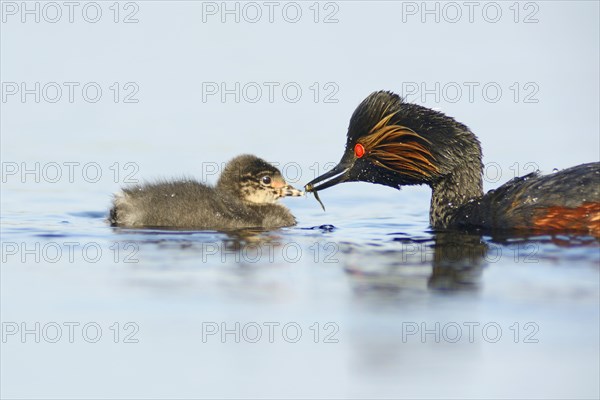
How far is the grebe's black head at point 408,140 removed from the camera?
11820 millimetres

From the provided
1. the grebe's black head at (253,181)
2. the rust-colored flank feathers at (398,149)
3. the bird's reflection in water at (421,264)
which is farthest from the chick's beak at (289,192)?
the bird's reflection in water at (421,264)

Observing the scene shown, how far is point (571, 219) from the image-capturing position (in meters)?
10.8

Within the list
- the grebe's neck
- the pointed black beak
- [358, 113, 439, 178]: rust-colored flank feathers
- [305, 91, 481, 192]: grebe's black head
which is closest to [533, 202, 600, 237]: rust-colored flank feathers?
the grebe's neck

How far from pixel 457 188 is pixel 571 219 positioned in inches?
57.0

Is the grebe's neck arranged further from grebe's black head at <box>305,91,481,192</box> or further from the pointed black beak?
the pointed black beak

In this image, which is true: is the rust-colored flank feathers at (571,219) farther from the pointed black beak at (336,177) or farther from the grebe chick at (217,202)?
the grebe chick at (217,202)

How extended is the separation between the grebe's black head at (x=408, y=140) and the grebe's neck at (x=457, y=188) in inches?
1.4

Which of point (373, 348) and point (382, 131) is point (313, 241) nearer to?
point (382, 131)

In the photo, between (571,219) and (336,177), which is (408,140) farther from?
(571,219)

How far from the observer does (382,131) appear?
466 inches

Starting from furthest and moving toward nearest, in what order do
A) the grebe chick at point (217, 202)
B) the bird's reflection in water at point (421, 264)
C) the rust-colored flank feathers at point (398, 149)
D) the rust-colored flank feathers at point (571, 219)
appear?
the rust-colored flank feathers at point (398, 149) < the grebe chick at point (217, 202) < the rust-colored flank feathers at point (571, 219) < the bird's reflection in water at point (421, 264)

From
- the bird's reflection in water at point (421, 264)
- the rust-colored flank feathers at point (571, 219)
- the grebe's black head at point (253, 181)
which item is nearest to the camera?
the bird's reflection in water at point (421, 264)

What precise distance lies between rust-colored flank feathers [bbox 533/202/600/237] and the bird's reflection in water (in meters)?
0.56

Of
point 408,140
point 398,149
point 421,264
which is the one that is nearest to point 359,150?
point 398,149
